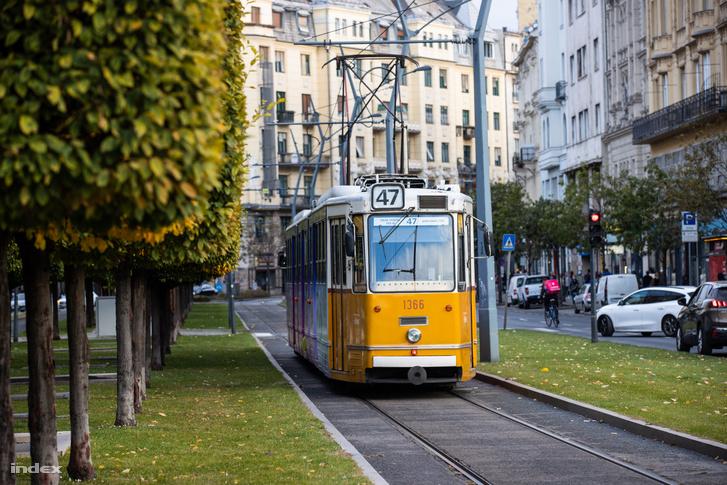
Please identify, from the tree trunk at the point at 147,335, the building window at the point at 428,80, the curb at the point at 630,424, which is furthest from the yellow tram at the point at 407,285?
the building window at the point at 428,80

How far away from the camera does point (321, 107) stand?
394 ft

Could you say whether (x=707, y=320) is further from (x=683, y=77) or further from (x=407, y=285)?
(x=683, y=77)

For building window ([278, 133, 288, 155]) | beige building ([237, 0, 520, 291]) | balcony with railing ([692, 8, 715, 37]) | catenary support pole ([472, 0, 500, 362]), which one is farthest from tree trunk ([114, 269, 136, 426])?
building window ([278, 133, 288, 155])

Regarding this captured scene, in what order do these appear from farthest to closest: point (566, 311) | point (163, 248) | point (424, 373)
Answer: point (566, 311) → point (424, 373) → point (163, 248)

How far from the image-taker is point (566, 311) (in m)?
72.2

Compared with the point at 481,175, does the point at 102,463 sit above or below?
below

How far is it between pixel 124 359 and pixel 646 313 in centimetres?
2695

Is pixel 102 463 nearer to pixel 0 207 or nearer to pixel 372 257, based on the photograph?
pixel 0 207

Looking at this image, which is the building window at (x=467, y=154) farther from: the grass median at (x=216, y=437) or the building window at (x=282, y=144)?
the grass median at (x=216, y=437)

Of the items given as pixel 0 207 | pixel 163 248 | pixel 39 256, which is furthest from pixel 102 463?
pixel 0 207

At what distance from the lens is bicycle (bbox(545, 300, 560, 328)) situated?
51.4 metres

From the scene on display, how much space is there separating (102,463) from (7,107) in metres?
7.23

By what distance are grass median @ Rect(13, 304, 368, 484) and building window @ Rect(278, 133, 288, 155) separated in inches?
3645

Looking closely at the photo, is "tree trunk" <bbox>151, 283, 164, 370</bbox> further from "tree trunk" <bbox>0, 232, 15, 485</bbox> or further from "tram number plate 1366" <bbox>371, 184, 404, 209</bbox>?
"tree trunk" <bbox>0, 232, 15, 485</bbox>
